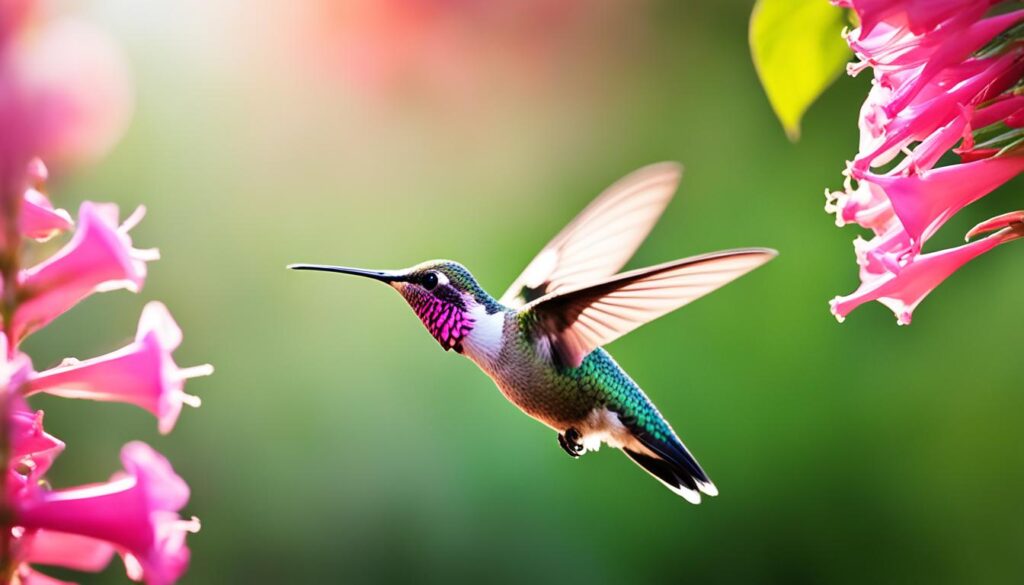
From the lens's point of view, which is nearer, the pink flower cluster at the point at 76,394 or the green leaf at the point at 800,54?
the pink flower cluster at the point at 76,394

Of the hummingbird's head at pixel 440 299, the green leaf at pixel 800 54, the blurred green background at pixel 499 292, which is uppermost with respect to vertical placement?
the green leaf at pixel 800 54

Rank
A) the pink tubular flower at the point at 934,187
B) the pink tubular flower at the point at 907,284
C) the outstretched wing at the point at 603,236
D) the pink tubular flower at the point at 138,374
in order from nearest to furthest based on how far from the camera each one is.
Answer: the pink tubular flower at the point at 138,374 → the pink tubular flower at the point at 934,187 → the pink tubular flower at the point at 907,284 → the outstretched wing at the point at 603,236

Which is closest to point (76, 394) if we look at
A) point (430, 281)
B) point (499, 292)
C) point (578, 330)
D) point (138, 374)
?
point (138, 374)

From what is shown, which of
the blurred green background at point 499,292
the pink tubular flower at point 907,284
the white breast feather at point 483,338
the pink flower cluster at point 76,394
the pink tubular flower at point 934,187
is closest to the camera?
the pink flower cluster at point 76,394

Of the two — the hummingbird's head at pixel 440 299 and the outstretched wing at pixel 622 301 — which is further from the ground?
the hummingbird's head at pixel 440 299

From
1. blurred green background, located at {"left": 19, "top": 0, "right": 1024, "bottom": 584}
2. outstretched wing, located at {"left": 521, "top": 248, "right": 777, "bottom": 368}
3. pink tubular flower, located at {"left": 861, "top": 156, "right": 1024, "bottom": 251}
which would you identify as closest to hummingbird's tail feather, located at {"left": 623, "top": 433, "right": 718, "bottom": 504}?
outstretched wing, located at {"left": 521, "top": 248, "right": 777, "bottom": 368}

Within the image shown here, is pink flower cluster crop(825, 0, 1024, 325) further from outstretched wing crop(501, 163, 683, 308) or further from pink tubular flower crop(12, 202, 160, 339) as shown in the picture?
pink tubular flower crop(12, 202, 160, 339)

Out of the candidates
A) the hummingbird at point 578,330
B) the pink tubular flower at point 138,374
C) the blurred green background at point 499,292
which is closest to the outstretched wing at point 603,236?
the hummingbird at point 578,330

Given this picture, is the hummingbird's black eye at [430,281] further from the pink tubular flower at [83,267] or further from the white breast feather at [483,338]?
the pink tubular flower at [83,267]
